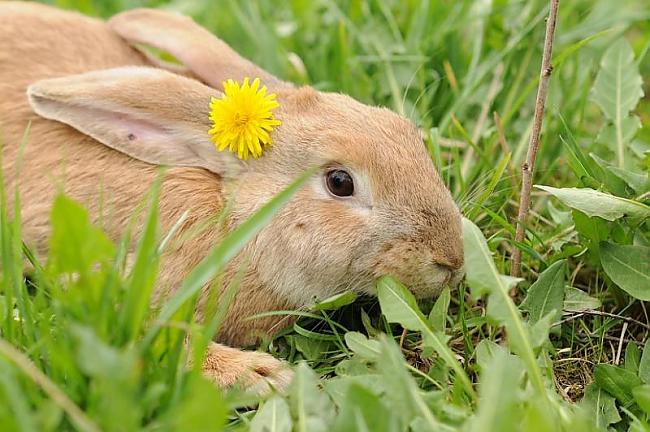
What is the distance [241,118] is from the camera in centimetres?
350

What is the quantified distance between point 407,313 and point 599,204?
0.80 m

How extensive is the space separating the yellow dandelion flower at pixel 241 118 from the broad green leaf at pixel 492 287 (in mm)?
986

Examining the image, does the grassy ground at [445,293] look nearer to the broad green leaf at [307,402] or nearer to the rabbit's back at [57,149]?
the broad green leaf at [307,402]

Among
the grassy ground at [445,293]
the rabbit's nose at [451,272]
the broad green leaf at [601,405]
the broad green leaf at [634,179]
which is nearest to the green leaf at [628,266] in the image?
the grassy ground at [445,293]

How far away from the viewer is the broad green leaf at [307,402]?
2.62m

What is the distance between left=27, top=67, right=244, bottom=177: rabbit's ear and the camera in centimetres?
365

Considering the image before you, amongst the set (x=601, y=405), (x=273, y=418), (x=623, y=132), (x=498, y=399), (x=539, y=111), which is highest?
(x=539, y=111)

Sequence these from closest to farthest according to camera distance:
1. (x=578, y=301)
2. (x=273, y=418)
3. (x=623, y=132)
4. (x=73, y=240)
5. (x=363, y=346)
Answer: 1. (x=73, y=240)
2. (x=273, y=418)
3. (x=363, y=346)
4. (x=578, y=301)
5. (x=623, y=132)

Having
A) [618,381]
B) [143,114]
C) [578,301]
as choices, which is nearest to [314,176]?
[143,114]

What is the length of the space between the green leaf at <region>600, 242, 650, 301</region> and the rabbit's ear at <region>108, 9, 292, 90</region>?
1.56m

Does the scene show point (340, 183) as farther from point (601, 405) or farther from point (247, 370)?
point (601, 405)

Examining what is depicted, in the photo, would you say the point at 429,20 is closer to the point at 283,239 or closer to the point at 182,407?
the point at 283,239

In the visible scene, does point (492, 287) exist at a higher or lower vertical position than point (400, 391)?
higher

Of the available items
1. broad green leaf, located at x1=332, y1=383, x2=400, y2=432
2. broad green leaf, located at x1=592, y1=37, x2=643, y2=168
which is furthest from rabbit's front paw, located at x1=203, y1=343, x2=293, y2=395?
broad green leaf, located at x1=592, y1=37, x2=643, y2=168
